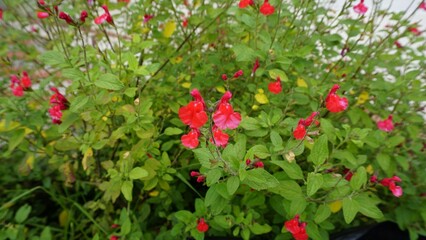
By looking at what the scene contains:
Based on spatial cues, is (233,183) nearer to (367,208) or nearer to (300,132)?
(300,132)

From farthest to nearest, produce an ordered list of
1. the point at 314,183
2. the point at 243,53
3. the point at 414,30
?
the point at 414,30
the point at 243,53
the point at 314,183

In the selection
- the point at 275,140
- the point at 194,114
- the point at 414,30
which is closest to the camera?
the point at 194,114

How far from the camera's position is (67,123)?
127 cm

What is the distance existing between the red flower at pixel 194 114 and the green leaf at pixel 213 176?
19 cm

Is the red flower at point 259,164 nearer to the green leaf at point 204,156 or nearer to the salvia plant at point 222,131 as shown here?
the salvia plant at point 222,131

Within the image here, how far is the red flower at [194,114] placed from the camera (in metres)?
0.81

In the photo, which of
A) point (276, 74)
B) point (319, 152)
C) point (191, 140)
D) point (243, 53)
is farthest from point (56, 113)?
point (319, 152)

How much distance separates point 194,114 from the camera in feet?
2.73

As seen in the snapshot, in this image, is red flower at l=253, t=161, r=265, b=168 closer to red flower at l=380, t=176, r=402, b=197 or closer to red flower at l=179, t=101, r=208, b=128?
red flower at l=179, t=101, r=208, b=128

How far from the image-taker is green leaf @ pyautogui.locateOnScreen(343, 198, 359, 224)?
3.25 ft

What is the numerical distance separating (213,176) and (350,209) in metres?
0.45

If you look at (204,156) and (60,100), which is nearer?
(204,156)

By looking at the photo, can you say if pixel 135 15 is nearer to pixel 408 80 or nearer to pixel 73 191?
pixel 73 191

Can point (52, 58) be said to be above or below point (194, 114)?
above
